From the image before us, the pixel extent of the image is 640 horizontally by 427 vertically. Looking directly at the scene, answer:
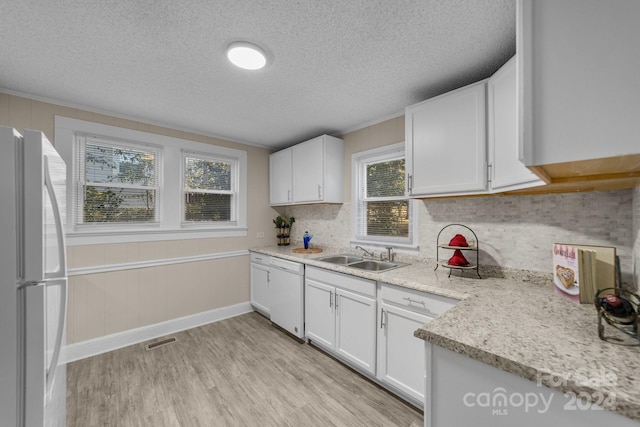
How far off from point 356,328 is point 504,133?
5.88 ft

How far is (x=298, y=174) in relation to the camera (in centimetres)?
335

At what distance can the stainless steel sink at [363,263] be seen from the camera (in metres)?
2.47

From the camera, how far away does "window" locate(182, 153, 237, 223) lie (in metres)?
3.18

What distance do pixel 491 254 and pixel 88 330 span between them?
3719 millimetres

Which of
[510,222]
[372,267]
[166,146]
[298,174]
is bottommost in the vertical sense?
[372,267]

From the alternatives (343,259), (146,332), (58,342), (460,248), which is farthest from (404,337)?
(146,332)

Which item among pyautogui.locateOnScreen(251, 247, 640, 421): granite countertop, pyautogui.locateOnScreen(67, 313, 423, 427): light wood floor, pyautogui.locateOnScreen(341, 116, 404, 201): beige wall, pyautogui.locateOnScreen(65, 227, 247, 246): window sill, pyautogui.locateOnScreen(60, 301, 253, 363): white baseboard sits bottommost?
pyautogui.locateOnScreen(67, 313, 423, 427): light wood floor

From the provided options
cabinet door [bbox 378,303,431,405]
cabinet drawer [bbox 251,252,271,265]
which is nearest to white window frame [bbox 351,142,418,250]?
cabinet door [bbox 378,303,431,405]

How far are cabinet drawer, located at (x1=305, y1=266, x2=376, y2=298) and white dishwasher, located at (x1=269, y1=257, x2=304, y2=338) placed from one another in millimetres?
189

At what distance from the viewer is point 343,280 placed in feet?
7.34

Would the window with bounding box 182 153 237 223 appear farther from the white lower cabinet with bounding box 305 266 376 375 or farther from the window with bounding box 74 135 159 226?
the white lower cabinet with bounding box 305 266 376 375

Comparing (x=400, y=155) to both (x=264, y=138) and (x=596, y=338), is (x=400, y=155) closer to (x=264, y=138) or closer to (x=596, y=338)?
(x=264, y=138)

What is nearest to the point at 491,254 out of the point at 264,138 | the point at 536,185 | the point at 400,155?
the point at 536,185

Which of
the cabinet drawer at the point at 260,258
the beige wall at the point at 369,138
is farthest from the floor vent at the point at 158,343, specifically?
the beige wall at the point at 369,138
